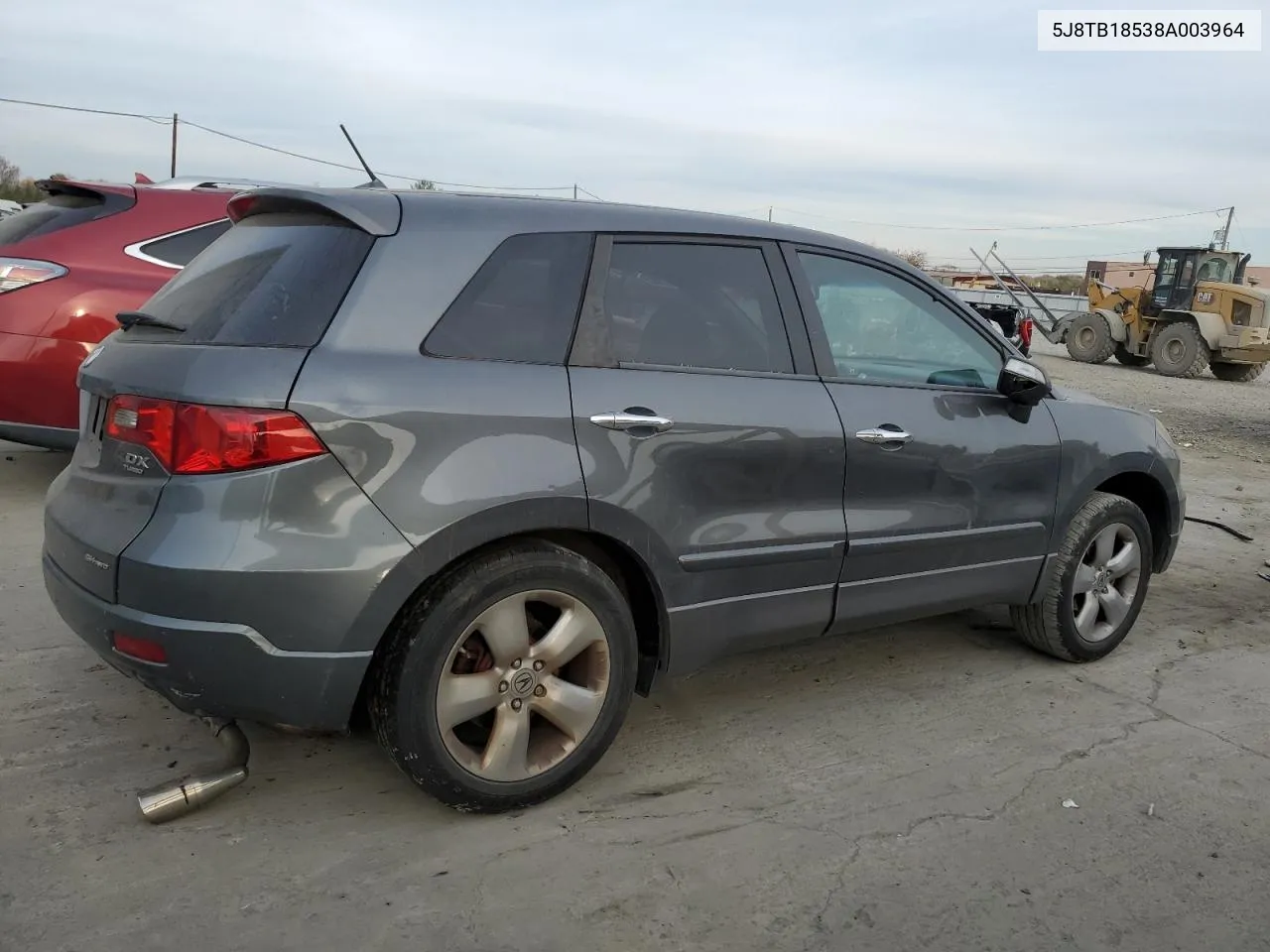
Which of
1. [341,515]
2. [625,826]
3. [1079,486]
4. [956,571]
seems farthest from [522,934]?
[1079,486]

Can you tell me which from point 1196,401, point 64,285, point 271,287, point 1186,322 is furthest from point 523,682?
point 1186,322

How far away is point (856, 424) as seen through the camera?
347cm

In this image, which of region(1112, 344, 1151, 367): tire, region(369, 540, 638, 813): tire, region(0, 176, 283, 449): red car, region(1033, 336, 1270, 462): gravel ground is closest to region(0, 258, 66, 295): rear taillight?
region(0, 176, 283, 449): red car

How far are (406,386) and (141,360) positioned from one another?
0.73 m

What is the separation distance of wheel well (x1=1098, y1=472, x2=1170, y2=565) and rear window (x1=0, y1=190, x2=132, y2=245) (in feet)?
16.8

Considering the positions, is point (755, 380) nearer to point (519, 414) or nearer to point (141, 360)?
point (519, 414)

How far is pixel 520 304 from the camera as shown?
293 centimetres

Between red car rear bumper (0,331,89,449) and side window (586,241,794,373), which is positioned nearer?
side window (586,241,794,373)

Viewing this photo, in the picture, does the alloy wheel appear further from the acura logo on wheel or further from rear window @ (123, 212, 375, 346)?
rear window @ (123, 212, 375, 346)

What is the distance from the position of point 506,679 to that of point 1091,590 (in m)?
2.73

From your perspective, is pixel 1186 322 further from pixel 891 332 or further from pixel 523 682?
pixel 523 682

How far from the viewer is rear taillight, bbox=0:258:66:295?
5227 millimetres

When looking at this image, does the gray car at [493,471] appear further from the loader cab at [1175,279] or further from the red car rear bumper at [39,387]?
the loader cab at [1175,279]

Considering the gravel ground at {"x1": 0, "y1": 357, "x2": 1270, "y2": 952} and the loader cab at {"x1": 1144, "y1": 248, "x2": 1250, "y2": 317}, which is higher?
the loader cab at {"x1": 1144, "y1": 248, "x2": 1250, "y2": 317}
